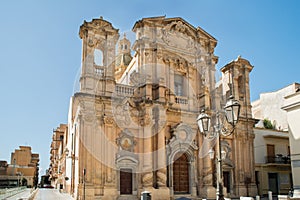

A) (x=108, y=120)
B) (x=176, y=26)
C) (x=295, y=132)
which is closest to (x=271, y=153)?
(x=295, y=132)

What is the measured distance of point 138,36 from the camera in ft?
72.3

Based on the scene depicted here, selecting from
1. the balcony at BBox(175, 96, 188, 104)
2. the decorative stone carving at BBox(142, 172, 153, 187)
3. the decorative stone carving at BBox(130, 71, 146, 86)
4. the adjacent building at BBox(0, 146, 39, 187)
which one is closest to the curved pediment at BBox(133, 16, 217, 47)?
the decorative stone carving at BBox(130, 71, 146, 86)

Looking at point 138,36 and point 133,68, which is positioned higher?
point 138,36

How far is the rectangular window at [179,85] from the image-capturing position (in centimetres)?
2277

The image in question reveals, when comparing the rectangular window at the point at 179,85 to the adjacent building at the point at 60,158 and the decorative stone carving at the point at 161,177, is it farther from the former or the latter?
the adjacent building at the point at 60,158

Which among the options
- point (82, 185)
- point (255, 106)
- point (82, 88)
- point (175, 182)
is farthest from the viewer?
point (255, 106)

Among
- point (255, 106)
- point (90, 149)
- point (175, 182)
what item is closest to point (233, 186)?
point (175, 182)

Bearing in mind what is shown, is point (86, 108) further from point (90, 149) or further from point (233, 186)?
point (233, 186)

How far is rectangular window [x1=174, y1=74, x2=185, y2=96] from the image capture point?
74.7 ft

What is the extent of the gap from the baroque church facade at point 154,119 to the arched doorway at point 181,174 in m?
0.06

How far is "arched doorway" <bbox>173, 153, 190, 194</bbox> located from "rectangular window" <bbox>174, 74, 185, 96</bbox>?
4366 mm

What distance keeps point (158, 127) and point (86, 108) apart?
14.7 feet

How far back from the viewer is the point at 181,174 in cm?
2102

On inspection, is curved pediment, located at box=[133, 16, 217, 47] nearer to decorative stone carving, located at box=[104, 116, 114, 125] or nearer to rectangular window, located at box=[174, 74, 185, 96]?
rectangular window, located at box=[174, 74, 185, 96]
